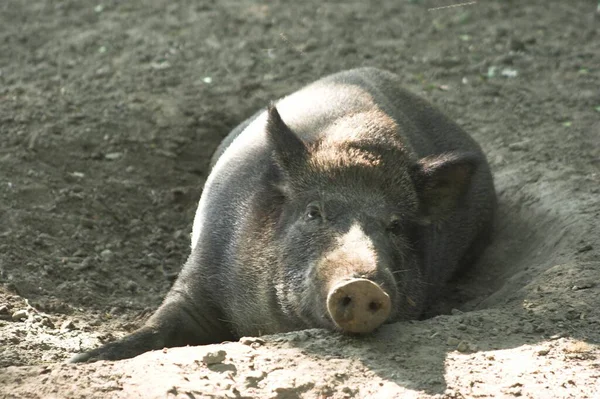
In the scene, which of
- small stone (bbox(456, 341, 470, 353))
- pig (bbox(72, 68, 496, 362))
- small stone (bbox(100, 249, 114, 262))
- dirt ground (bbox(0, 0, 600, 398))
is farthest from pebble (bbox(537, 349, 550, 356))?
small stone (bbox(100, 249, 114, 262))

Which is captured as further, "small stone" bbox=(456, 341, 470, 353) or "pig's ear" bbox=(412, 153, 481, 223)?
"pig's ear" bbox=(412, 153, 481, 223)

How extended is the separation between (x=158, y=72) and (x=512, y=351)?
5.73 m

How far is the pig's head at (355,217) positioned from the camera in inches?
190

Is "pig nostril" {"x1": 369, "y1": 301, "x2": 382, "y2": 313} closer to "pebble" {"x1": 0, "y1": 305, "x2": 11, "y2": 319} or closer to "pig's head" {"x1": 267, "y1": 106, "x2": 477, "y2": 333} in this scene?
"pig's head" {"x1": 267, "y1": 106, "x2": 477, "y2": 333}

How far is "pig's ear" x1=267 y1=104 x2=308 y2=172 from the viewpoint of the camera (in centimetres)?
588

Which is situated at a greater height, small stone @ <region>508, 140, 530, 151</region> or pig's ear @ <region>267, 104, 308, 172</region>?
pig's ear @ <region>267, 104, 308, 172</region>

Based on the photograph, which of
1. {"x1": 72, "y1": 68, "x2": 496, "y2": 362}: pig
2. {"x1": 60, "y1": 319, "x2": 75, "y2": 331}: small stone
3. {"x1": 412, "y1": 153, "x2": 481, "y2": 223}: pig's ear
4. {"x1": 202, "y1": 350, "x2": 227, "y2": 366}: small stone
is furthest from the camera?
{"x1": 412, "y1": 153, "x2": 481, "y2": 223}: pig's ear

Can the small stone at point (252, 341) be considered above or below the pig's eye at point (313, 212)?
below

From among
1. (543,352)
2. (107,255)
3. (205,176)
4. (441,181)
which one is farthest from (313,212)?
(205,176)

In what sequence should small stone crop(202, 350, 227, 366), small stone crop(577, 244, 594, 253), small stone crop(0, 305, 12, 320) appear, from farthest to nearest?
small stone crop(577, 244, 594, 253)
small stone crop(0, 305, 12, 320)
small stone crop(202, 350, 227, 366)

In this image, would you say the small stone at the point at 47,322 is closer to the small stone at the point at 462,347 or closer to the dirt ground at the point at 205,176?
the dirt ground at the point at 205,176

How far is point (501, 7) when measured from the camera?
11.5m

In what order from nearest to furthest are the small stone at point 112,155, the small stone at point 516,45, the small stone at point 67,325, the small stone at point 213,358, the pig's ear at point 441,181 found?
the small stone at point 213,358, the small stone at point 67,325, the pig's ear at point 441,181, the small stone at point 112,155, the small stone at point 516,45

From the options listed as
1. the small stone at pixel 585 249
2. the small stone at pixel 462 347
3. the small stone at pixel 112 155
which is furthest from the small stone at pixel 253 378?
the small stone at pixel 112 155
